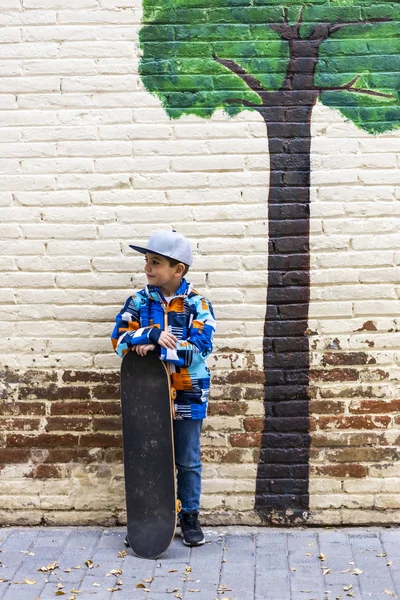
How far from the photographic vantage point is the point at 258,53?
4859mm

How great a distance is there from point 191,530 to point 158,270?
142cm

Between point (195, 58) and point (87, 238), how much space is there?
118cm

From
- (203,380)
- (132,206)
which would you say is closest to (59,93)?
(132,206)

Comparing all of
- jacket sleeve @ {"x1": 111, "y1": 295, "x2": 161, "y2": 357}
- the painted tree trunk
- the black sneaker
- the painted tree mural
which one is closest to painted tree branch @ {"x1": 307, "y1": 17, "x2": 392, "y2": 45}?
the painted tree mural

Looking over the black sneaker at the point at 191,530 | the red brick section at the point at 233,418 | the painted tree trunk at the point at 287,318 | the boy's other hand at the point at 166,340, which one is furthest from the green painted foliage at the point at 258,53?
the black sneaker at the point at 191,530

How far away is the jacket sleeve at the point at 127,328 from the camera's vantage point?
4504 mm

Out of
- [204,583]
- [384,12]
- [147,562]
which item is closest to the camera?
[204,583]

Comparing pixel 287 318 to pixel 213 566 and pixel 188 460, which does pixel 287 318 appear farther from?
pixel 213 566

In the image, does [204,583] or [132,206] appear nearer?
[204,583]

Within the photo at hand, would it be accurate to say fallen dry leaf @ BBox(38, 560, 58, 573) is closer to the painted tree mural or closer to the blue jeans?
the blue jeans

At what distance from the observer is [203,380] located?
15.2ft

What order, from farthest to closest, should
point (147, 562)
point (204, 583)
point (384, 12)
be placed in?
1. point (384, 12)
2. point (147, 562)
3. point (204, 583)

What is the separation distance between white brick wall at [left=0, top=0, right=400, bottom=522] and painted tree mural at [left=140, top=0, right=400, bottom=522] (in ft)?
0.22

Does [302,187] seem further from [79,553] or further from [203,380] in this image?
[79,553]
